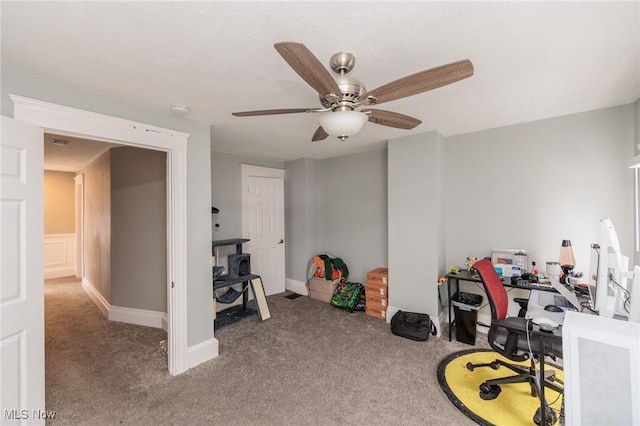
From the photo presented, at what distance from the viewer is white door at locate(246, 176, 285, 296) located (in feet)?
14.7

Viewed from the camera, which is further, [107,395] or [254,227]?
[254,227]

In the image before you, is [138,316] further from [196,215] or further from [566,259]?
[566,259]

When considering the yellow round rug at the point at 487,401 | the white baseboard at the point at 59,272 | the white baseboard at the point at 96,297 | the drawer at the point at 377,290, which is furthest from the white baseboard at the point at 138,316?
the white baseboard at the point at 59,272

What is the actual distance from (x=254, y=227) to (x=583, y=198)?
13.9 ft

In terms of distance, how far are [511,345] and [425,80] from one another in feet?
6.35

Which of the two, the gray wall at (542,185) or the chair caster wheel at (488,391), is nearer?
the chair caster wheel at (488,391)

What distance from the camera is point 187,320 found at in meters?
2.51

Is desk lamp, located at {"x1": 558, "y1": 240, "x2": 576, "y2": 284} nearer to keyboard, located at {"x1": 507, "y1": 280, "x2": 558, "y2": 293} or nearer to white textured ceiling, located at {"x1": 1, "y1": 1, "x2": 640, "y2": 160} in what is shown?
keyboard, located at {"x1": 507, "y1": 280, "x2": 558, "y2": 293}

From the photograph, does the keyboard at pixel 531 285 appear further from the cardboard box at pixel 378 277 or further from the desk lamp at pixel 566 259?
the cardboard box at pixel 378 277

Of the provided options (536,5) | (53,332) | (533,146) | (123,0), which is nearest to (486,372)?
(533,146)

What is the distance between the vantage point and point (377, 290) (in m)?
3.65

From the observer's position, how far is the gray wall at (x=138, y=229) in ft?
10.9

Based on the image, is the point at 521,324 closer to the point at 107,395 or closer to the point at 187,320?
the point at 187,320

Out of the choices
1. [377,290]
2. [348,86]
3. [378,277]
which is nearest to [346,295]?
[377,290]
